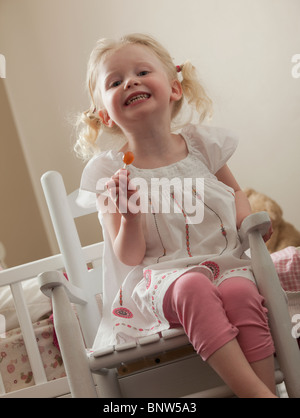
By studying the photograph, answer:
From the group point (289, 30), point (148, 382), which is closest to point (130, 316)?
point (148, 382)

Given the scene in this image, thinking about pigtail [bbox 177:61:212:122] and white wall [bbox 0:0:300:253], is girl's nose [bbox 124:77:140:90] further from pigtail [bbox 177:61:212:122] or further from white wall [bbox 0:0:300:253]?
white wall [bbox 0:0:300:253]

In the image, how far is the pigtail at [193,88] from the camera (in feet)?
3.54

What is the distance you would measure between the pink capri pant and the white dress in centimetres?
4

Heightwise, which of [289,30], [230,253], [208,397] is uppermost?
[289,30]

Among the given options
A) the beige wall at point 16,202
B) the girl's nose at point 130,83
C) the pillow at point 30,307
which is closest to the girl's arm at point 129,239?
the girl's nose at point 130,83

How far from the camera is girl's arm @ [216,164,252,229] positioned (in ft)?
3.11

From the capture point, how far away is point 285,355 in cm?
71

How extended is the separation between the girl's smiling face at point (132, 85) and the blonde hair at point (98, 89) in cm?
3

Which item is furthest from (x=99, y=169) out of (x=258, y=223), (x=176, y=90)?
(x=258, y=223)

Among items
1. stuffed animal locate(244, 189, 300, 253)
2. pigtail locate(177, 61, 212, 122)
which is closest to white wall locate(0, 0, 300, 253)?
stuffed animal locate(244, 189, 300, 253)

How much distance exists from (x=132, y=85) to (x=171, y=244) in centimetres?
28

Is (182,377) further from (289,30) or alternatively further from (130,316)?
(289,30)

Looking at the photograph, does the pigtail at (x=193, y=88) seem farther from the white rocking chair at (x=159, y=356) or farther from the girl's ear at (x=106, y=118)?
the white rocking chair at (x=159, y=356)

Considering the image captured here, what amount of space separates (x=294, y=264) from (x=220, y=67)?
3.63 ft
